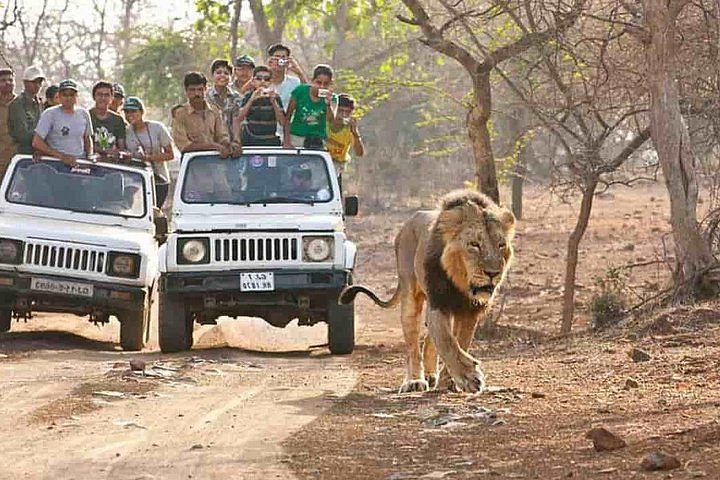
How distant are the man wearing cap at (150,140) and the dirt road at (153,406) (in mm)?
1600

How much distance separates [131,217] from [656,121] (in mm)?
4434

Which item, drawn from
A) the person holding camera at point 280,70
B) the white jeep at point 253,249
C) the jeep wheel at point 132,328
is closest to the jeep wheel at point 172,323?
the white jeep at point 253,249

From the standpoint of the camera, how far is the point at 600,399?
8172 mm

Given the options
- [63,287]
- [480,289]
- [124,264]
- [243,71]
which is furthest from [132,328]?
[480,289]

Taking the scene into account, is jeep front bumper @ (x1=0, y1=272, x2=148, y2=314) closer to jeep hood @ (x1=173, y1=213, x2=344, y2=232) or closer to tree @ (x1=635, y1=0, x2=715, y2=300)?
jeep hood @ (x1=173, y1=213, x2=344, y2=232)

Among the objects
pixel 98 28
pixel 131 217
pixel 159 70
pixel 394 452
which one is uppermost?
pixel 98 28

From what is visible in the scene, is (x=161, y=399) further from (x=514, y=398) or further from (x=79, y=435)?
(x=514, y=398)

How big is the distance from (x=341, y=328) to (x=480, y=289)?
374cm

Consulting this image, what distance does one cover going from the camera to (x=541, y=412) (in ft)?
25.4

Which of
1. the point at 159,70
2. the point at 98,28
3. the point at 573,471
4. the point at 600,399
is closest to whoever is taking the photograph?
the point at 573,471

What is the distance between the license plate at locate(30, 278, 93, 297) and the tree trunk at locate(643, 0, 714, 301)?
186 inches

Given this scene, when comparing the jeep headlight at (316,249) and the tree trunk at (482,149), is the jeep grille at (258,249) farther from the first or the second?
the tree trunk at (482,149)

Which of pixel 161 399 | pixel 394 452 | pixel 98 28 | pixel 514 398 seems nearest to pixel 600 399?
pixel 514 398

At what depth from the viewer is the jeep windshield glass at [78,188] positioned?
1252cm
